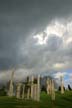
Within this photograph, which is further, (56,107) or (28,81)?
(28,81)

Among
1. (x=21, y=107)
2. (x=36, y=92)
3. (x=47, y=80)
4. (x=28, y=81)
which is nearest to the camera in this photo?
(x=21, y=107)

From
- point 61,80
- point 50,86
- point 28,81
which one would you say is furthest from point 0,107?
point 61,80

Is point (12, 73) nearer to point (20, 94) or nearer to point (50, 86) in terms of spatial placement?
point (20, 94)

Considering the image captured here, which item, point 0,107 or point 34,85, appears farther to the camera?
point 34,85

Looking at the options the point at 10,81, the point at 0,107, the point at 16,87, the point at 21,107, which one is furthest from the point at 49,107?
the point at 10,81

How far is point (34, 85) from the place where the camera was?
129 ft

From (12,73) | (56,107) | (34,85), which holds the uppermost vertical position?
(12,73)

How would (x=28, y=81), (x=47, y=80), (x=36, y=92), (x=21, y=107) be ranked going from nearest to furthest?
(x=21, y=107), (x=36, y=92), (x=28, y=81), (x=47, y=80)

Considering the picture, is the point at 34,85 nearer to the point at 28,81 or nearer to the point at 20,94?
the point at 28,81

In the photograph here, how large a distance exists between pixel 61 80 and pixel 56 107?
69.1 feet

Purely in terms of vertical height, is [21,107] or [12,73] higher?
[12,73]

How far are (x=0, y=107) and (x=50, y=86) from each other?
20277 mm

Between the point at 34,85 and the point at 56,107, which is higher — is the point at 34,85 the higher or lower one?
the higher one

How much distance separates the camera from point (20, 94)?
45875 mm
